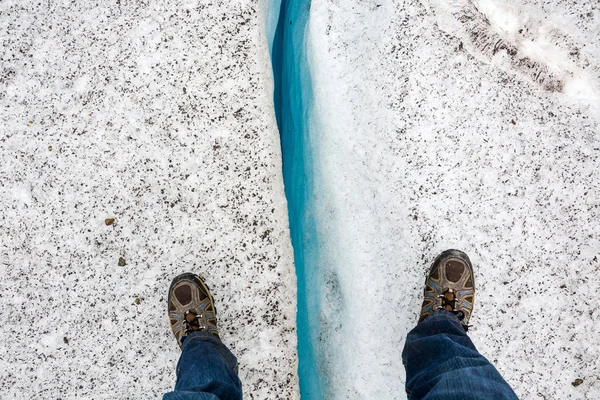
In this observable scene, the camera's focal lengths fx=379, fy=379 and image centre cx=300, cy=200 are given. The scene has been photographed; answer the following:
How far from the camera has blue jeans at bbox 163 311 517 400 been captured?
39.5 inches

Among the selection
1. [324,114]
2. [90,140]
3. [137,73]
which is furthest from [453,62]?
[90,140]

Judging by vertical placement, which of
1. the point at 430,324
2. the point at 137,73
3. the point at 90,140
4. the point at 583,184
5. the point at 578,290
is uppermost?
the point at 137,73

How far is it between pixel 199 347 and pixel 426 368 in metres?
0.73

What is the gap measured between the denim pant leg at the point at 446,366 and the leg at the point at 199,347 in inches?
22.4

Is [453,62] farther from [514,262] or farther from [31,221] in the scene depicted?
[31,221]

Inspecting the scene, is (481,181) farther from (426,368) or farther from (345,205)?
(426,368)

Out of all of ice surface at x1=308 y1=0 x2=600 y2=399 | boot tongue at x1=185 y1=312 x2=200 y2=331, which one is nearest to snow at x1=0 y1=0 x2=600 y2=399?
ice surface at x1=308 y1=0 x2=600 y2=399

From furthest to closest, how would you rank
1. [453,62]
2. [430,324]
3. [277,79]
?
[277,79], [453,62], [430,324]

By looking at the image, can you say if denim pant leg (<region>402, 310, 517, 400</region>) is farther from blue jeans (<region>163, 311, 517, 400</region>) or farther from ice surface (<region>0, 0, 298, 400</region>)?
ice surface (<region>0, 0, 298, 400</region>)

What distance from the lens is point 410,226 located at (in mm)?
1382

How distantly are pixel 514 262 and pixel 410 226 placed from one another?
403 millimetres

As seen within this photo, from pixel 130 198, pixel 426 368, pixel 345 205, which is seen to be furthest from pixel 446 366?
pixel 130 198

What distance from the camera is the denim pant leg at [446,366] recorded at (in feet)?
3.25

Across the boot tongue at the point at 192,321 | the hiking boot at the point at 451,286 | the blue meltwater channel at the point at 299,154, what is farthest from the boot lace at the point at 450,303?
the boot tongue at the point at 192,321
